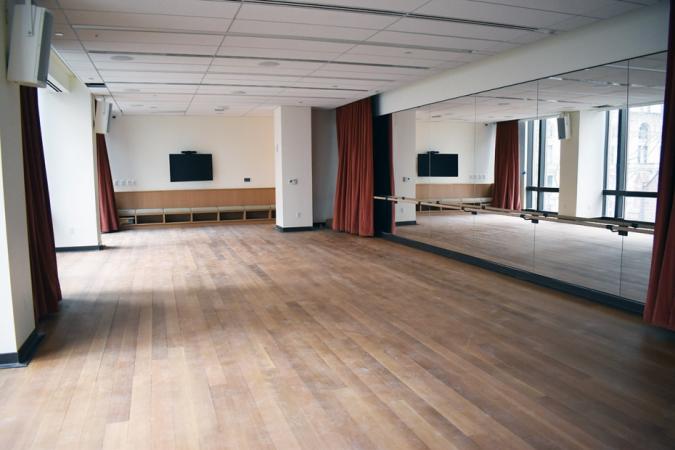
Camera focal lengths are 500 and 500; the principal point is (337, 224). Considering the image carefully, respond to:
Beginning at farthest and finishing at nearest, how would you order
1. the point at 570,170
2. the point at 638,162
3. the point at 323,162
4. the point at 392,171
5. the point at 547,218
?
the point at 323,162 < the point at 392,171 < the point at 547,218 < the point at 570,170 < the point at 638,162

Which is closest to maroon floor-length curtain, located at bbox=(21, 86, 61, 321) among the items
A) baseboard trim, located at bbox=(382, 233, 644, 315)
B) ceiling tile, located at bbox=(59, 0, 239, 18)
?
ceiling tile, located at bbox=(59, 0, 239, 18)

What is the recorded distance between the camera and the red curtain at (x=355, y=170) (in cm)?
1056

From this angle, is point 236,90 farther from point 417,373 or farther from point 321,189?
point 417,373

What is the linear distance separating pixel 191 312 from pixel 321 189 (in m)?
7.62

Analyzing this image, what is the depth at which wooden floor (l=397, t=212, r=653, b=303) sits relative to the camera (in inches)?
199

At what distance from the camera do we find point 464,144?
26.2 feet

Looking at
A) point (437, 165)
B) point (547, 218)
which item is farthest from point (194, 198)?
point (547, 218)

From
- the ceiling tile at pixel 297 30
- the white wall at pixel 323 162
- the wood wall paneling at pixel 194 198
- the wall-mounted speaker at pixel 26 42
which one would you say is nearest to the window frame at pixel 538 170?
the ceiling tile at pixel 297 30

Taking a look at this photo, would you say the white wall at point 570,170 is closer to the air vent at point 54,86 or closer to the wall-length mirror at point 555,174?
the wall-length mirror at point 555,174

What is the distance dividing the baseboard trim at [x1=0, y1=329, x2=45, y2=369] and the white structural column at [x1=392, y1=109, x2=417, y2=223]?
666 centimetres

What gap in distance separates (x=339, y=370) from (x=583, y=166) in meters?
3.87

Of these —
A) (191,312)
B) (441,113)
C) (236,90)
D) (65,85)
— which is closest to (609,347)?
(191,312)

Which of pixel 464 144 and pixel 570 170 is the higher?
pixel 464 144

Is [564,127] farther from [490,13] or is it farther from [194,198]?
[194,198]
